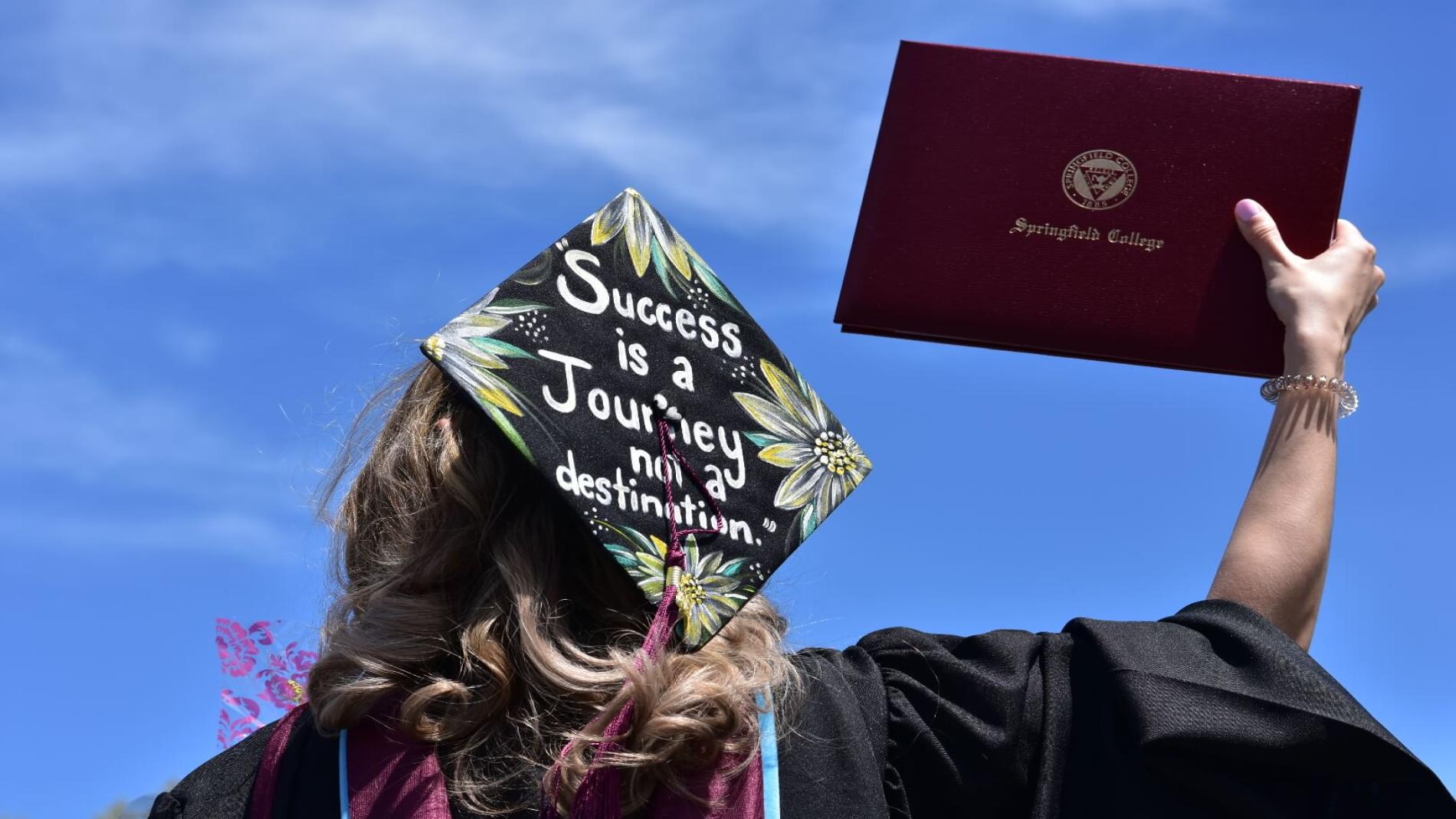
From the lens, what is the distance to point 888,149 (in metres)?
2.55

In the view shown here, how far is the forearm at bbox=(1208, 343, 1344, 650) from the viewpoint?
2123 mm

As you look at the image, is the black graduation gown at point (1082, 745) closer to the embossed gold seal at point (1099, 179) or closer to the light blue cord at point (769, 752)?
the light blue cord at point (769, 752)

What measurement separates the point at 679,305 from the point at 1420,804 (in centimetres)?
135

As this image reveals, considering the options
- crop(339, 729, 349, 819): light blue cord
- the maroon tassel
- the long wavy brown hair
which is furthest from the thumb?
crop(339, 729, 349, 819): light blue cord

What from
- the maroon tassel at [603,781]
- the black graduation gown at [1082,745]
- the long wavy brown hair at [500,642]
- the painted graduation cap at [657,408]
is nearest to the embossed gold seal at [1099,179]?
the painted graduation cap at [657,408]

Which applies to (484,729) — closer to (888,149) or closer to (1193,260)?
(888,149)

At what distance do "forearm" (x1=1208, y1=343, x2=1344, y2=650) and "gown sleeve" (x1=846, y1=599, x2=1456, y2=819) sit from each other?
103mm

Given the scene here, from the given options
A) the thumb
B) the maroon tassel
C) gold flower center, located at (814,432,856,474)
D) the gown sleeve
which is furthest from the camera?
the thumb

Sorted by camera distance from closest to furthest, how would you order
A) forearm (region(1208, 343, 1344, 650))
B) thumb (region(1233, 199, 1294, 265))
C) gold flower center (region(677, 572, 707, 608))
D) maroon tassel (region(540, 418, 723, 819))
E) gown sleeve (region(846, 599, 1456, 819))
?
maroon tassel (region(540, 418, 723, 819))
gown sleeve (region(846, 599, 1456, 819))
gold flower center (region(677, 572, 707, 608))
forearm (region(1208, 343, 1344, 650))
thumb (region(1233, 199, 1294, 265))

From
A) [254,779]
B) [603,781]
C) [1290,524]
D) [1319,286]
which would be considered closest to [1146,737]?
[1290,524]

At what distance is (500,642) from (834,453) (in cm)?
71

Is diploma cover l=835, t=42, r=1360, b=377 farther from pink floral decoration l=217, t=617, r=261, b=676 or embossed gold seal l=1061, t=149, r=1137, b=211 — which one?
pink floral decoration l=217, t=617, r=261, b=676

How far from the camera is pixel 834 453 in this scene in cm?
233

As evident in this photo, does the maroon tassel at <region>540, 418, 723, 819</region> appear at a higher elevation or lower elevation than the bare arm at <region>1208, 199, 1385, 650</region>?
lower
